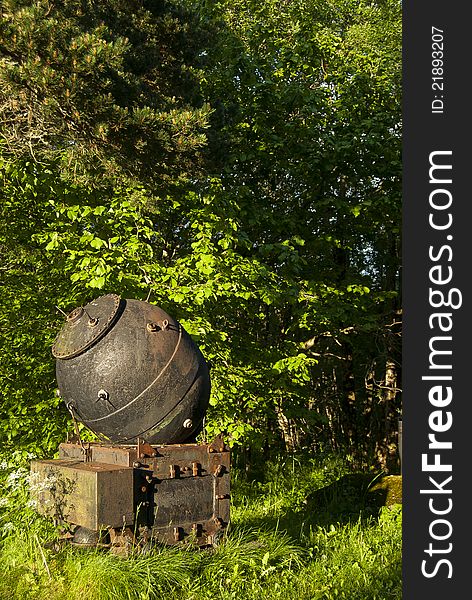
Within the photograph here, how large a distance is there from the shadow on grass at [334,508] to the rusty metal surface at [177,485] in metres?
1.93

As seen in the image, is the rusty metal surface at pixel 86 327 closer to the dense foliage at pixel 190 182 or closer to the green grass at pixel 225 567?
the green grass at pixel 225 567

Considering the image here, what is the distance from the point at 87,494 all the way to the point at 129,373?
3.27 feet

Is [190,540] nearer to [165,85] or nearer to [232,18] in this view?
[165,85]

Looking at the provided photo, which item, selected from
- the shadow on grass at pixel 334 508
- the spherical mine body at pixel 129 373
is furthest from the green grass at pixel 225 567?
the spherical mine body at pixel 129 373

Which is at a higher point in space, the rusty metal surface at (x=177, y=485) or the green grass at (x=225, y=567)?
the rusty metal surface at (x=177, y=485)

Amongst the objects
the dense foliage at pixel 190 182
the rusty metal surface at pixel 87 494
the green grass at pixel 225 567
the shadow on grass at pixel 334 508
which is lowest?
the green grass at pixel 225 567

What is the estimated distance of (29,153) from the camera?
874cm

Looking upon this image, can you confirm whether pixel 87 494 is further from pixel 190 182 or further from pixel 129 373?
pixel 190 182

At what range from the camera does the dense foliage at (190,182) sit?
7.42 meters

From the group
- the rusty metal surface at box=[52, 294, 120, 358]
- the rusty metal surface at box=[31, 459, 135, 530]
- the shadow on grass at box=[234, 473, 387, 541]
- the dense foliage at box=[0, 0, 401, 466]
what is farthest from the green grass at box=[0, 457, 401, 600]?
the dense foliage at box=[0, 0, 401, 466]

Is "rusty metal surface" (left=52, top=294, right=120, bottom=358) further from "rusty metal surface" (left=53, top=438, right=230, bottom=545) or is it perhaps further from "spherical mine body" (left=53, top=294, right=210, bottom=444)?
"rusty metal surface" (left=53, top=438, right=230, bottom=545)

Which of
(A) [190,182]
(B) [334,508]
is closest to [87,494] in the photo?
(A) [190,182]

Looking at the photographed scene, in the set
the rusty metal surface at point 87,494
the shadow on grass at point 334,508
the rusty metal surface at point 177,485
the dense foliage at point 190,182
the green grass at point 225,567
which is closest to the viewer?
the green grass at point 225,567

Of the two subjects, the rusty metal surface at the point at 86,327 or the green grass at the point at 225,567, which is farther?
the rusty metal surface at the point at 86,327
